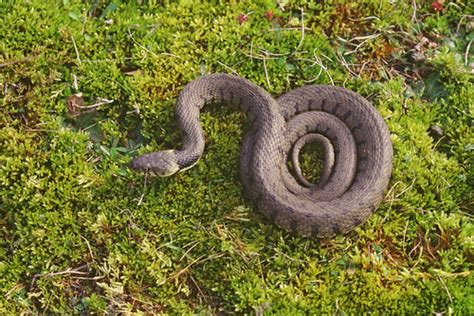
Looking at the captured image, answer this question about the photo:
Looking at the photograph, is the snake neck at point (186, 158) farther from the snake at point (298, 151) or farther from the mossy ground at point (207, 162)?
the mossy ground at point (207, 162)

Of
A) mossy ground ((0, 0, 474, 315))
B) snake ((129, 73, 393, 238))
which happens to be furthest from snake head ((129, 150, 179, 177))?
mossy ground ((0, 0, 474, 315))

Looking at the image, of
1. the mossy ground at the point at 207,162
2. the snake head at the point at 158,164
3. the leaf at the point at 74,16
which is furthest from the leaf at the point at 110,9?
the snake head at the point at 158,164

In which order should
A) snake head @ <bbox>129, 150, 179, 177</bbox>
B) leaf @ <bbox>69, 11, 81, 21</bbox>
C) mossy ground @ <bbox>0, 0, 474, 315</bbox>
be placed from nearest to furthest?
mossy ground @ <bbox>0, 0, 474, 315</bbox> → snake head @ <bbox>129, 150, 179, 177</bbox> → leaf @ <bbox>69, 11, 81, 21</bbox>

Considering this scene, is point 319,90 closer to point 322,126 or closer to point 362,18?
point 322,126

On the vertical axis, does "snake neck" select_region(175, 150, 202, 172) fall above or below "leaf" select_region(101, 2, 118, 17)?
below

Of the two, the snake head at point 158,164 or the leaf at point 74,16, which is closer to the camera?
the snake head at point 158,164

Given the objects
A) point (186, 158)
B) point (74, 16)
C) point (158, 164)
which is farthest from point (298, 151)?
point (74, 16)

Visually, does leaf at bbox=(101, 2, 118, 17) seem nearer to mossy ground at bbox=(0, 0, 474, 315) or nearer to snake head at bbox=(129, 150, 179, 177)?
mossy ground at bbox=(0, 0, 474, 315)

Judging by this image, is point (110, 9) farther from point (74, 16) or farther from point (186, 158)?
point (186, 158)
